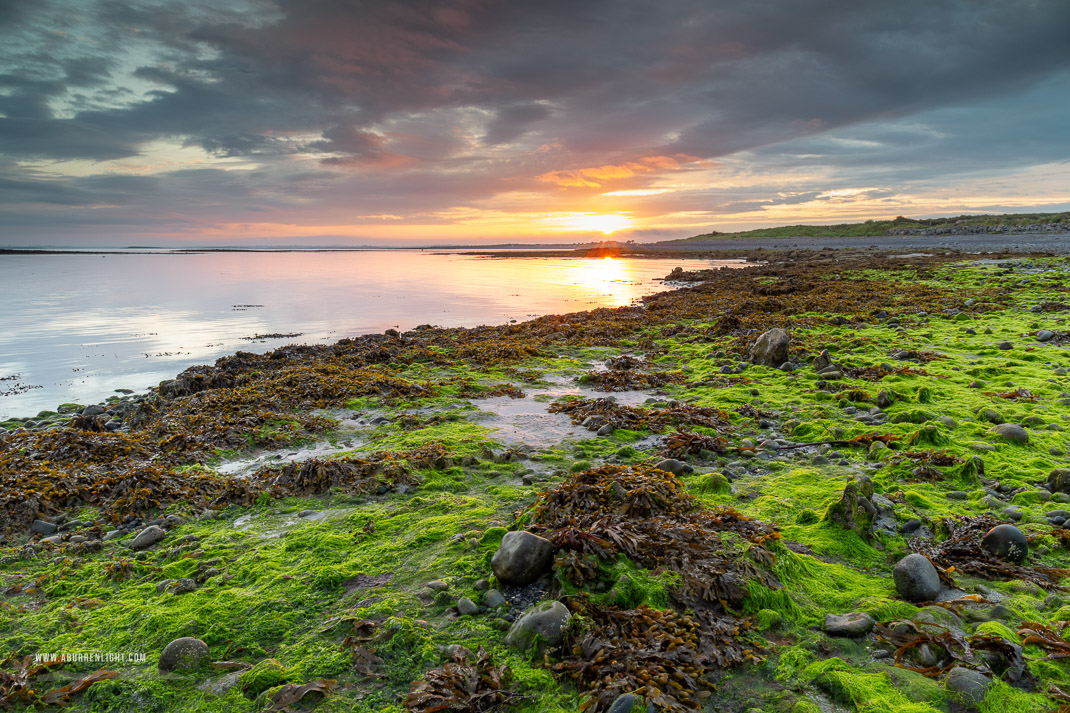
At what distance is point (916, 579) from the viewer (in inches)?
133

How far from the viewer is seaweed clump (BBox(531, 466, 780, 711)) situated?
2773 mm

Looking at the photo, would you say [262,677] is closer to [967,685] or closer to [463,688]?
[463,688]

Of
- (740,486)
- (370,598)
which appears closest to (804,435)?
(740,486)

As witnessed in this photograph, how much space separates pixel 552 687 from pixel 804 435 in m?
5.09

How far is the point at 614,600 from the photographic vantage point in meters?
3.32

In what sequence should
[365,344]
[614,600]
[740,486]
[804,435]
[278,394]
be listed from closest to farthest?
[614,600] → [740,486] → [804,435] → [278,394] → [365,344]

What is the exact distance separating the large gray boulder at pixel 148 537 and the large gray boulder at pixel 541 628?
3757mm

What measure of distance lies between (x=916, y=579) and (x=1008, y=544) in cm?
91

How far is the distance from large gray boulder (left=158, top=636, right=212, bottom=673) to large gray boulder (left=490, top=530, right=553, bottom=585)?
1.90m

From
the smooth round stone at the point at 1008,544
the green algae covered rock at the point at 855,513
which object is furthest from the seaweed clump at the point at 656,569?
the smooth round stone at the point at 1008,544

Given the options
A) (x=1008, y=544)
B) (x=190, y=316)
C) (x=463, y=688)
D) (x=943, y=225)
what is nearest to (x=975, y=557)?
(x=1008, y=544)

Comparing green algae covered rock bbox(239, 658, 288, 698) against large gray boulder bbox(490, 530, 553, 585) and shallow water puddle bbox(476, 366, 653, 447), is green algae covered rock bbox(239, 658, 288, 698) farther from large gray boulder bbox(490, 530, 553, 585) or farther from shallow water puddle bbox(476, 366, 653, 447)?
shallow water puddle bbox(476, 366, 653, 447)

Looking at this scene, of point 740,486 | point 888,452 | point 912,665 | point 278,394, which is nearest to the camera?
point 912,665

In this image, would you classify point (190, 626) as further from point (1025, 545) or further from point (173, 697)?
point (1025, 545)
